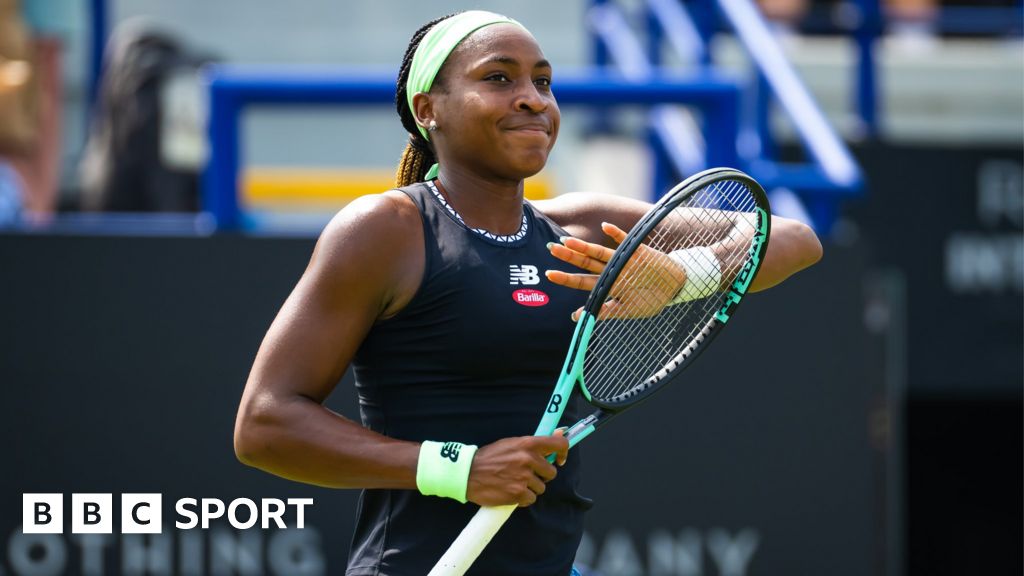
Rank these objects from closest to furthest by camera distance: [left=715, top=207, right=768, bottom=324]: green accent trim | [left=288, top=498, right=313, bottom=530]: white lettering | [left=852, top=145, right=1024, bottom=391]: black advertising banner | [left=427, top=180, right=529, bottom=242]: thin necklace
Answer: [left=427, top=180, right=529, bottom=242]: thin necklace
[left=715, top=207, right=768, bottom=324]: green accent trim
[left=288, top=498, right=313, bottom=530]: white lettering
[left=852, top=145, right=1024, bottom=391]: black advertising banner

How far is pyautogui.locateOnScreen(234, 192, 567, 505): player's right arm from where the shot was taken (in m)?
2.45

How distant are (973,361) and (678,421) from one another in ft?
7.77

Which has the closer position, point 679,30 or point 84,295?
point 84,295

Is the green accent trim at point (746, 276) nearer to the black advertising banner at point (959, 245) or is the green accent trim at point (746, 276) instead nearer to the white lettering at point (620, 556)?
the white lettering at point (620, 556)

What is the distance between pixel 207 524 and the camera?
175 inches

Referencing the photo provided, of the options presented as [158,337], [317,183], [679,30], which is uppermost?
[679,30]

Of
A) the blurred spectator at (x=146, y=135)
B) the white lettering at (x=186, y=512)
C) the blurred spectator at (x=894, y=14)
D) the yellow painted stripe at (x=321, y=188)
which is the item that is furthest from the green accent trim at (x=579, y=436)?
the blurred spectator at (x=894, y=14)

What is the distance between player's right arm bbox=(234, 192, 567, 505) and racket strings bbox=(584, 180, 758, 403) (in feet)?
0.96

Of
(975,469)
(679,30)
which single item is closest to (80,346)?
(679,30)

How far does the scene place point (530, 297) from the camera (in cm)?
260

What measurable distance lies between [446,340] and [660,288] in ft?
1.60

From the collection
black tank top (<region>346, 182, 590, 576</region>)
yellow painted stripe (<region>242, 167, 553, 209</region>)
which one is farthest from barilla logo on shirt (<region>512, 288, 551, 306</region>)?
yellow painted stripe (<region>242, 167, 553, 209</region>)

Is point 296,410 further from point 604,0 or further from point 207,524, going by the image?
point 604,0

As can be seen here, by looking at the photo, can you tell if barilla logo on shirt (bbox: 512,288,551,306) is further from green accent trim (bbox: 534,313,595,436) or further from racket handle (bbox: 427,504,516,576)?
racket handle (bbox: 427,504,516,576)
